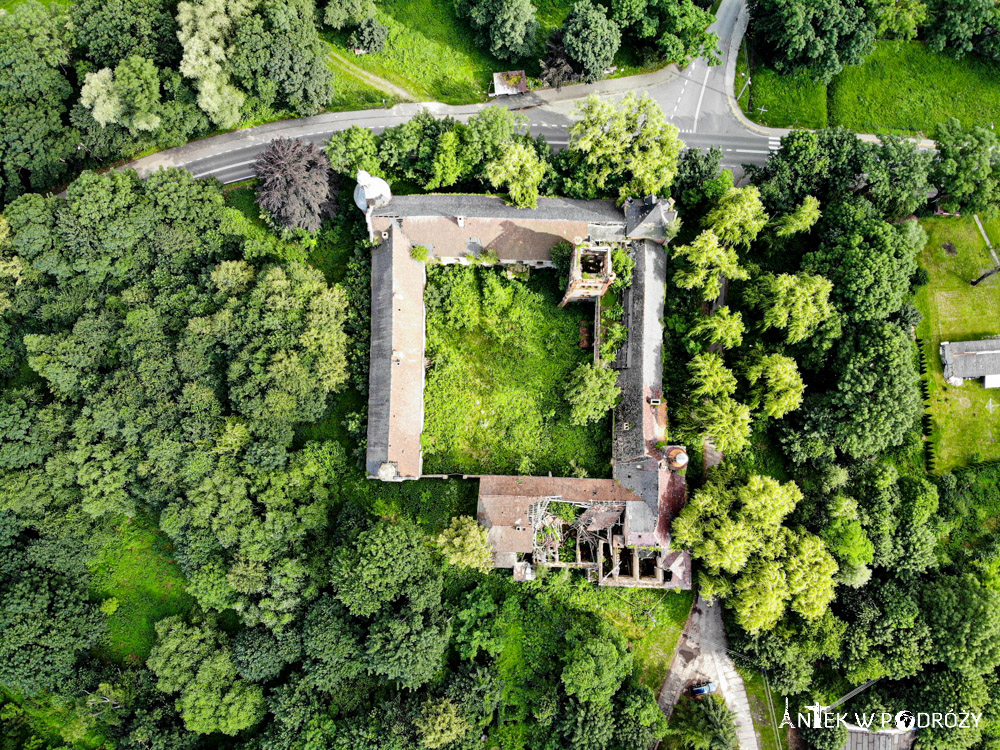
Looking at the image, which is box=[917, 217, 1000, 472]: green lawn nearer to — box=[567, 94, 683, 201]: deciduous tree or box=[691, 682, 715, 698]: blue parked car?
box=[567, 94, 683, 201]: deciduous tree

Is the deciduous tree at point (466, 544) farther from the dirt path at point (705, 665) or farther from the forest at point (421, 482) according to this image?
the dirt path at point (705, 665)

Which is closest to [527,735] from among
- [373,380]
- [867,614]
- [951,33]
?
[867,614]

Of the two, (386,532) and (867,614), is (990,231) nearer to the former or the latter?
(867,614)

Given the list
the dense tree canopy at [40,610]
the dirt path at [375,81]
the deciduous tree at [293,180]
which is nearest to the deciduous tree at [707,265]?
the dirt path at [375,81]

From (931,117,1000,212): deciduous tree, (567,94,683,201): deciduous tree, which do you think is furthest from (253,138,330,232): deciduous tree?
(931,117,1000,212): deciduous tree

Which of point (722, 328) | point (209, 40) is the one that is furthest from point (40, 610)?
point (722, 328)
